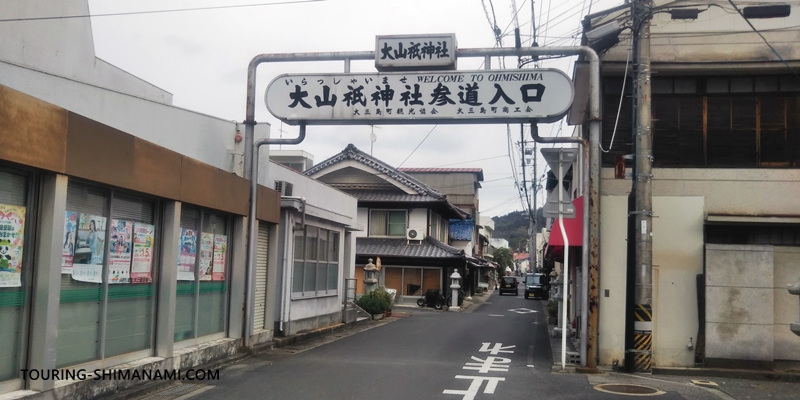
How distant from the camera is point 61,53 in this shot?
51.5ft

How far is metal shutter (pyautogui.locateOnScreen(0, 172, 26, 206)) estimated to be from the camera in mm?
7508

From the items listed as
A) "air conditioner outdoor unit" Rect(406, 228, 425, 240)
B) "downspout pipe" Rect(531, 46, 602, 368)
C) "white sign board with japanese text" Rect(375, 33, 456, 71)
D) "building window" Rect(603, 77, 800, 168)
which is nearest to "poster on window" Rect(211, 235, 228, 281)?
"white sign board with japanese text" Rect(375, 33, 456, 71)

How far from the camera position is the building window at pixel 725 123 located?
13.8 meters

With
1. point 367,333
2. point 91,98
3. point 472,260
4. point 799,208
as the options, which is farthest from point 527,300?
point 91,98

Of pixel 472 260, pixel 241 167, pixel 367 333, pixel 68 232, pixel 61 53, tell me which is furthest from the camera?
pixel 472 260

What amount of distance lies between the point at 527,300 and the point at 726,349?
3609 cm

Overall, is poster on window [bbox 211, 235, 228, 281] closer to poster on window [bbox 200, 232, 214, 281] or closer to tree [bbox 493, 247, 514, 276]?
poster on window [bbox 200, 232, 214, 281]

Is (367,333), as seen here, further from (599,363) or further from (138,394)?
(138,394)

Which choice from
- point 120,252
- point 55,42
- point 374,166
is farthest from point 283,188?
point 374,166

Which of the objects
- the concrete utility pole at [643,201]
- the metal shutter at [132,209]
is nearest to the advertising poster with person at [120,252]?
the metal shutter at [132,209]

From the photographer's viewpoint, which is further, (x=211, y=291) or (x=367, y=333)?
(x=367, y=333)

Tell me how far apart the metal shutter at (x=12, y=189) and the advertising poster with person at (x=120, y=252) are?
6.03 ft

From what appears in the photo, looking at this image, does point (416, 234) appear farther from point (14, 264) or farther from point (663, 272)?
point (14, 264)

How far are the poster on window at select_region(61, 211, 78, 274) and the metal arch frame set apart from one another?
531 cm
